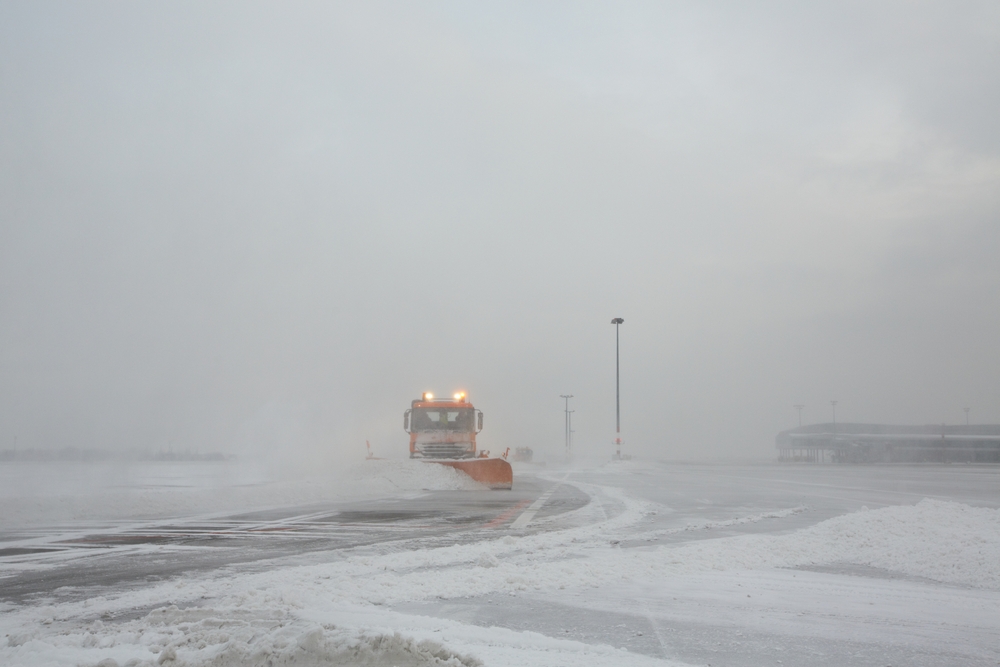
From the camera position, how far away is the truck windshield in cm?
2209

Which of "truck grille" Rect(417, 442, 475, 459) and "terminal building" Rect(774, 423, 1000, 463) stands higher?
"truck grille" Rect(417, 442, 475, 459)

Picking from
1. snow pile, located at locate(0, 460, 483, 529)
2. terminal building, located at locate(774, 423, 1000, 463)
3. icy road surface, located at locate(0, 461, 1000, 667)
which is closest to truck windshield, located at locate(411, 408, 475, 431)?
snow pile, located at locate(0, 460, 483, 529)

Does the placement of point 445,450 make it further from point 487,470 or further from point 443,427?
point 487,470

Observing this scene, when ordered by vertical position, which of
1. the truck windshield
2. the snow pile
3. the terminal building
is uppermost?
the truck windshield

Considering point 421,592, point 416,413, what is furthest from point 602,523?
point 416,413

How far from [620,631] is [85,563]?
535 cm

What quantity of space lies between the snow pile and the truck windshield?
7.06 feet

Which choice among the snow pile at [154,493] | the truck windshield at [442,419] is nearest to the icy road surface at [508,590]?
the snow pile at [154,493]

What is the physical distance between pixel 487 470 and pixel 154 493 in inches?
340

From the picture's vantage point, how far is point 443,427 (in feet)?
72.5

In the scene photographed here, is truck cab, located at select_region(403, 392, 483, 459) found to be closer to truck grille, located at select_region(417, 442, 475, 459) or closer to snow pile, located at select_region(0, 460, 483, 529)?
truck grille, located at select_region(417, 442, 475, 459)

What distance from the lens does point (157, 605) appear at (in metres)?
4.68

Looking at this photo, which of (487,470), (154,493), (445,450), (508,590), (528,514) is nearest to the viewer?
(508,590)

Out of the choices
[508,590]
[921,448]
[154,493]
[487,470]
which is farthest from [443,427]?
[921,448]
